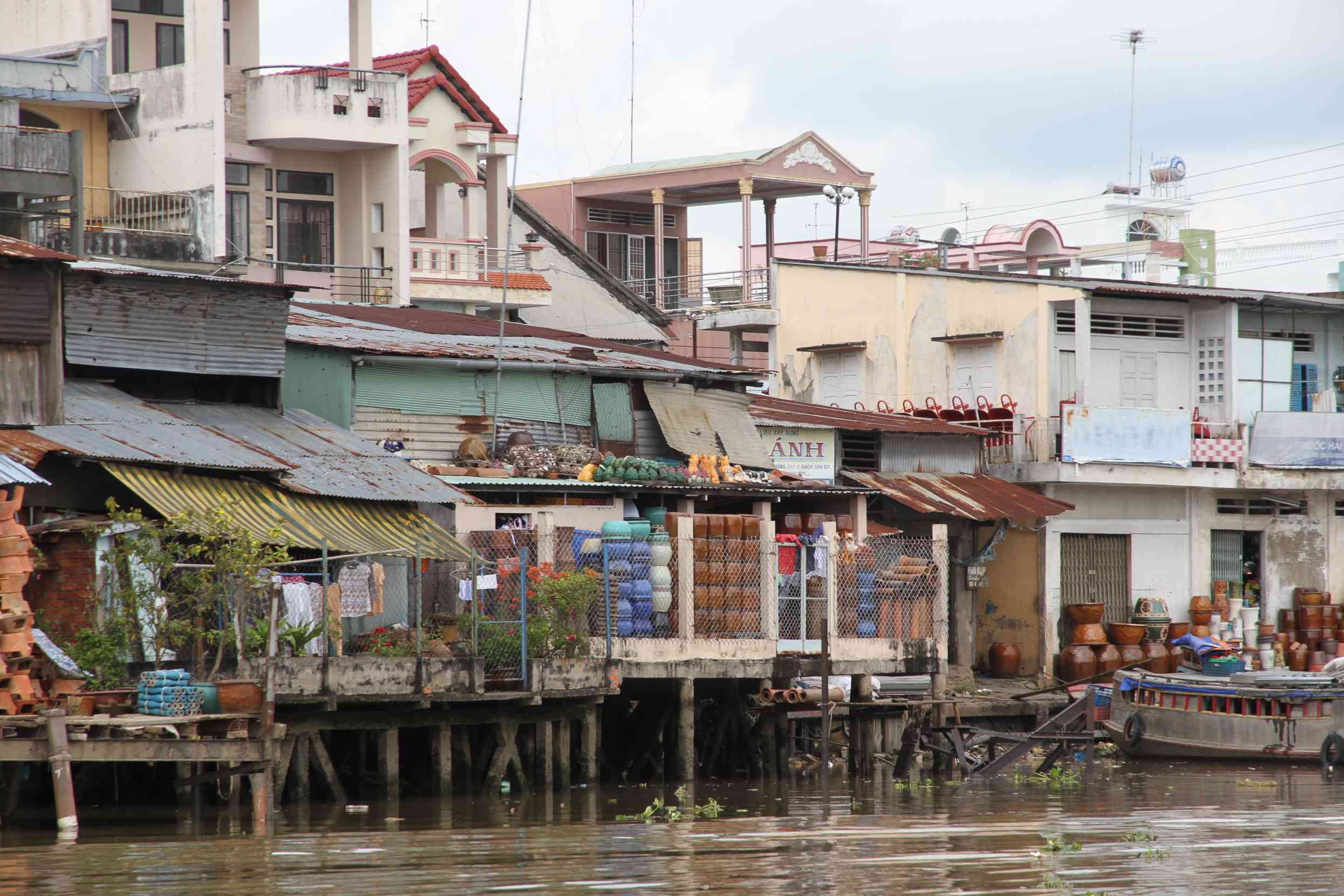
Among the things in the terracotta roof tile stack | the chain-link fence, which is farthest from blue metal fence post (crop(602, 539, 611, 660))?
the terracotta roof tile stack

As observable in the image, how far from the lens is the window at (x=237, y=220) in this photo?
1457 inches

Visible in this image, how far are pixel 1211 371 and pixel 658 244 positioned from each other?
13730 mm

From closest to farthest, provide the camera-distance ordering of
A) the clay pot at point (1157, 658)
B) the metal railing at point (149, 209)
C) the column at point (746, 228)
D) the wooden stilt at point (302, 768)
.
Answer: the wooden stilt at point (302, 768)
the clay pot at point (1157, 658)
the metal railing at point (149, 209)
the column at point (746, 228)

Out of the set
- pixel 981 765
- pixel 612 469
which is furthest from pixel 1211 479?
pixel 612 469

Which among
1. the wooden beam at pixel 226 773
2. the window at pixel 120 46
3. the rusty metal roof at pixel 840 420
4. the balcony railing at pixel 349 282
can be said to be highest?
the window at pixel 120 46

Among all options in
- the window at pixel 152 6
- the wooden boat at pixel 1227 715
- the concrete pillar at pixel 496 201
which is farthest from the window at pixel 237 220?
the wooden boat at pixel 1227 715

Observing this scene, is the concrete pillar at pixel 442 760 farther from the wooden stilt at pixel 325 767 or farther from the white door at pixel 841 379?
the white door at pixel 841 379

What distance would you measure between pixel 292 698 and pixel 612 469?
704cm

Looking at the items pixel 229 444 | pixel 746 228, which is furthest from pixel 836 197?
pixel 229 444

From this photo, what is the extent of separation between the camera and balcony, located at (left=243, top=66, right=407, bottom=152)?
3666 centimetres

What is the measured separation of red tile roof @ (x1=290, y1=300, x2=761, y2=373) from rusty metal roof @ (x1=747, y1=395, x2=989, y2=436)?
3.55 ft

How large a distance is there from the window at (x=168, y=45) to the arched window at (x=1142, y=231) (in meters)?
24.8

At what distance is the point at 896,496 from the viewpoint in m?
30.2

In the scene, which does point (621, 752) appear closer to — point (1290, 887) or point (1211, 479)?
point (1290, 887)
